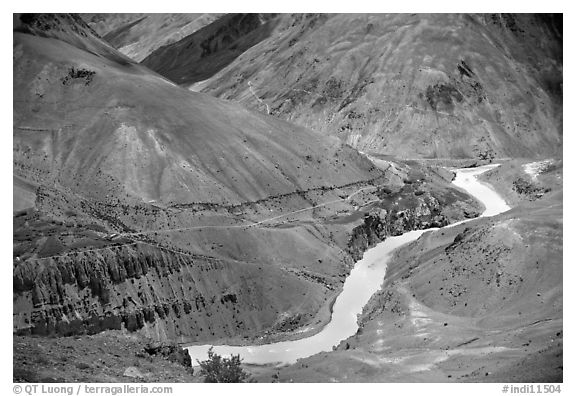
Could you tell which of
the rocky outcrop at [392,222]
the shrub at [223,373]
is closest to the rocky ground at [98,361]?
the shrub at [223,373]

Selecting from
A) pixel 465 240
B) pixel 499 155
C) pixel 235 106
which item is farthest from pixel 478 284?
pixel 499 155

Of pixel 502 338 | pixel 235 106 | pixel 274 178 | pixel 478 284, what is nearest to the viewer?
pixel 502 338

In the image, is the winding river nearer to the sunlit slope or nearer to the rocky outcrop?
the rocky outcrop

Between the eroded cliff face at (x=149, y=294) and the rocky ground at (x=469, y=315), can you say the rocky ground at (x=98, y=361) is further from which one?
the eroded cliff face at (x=149, y=294)

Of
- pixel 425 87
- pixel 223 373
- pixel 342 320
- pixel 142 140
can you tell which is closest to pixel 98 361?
pixel 223 373

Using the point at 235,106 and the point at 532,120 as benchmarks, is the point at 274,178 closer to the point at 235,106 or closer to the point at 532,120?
the point at 235,106

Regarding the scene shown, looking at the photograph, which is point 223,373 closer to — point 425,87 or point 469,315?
point 469,315

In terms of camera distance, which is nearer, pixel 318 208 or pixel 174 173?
pixel 174 173

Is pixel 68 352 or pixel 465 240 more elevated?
pixel 465 240
